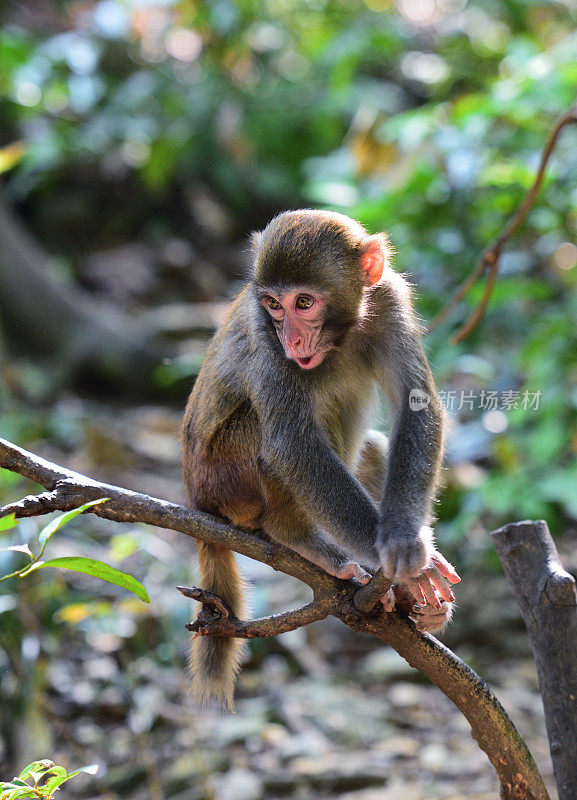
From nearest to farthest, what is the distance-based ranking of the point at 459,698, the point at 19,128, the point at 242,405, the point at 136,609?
1. the point at 459,698
2. the point at 242,405
3. the point at 136,609
4. the point at 19,128

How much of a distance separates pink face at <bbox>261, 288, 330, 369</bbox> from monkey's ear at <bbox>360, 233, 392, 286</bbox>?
246mm

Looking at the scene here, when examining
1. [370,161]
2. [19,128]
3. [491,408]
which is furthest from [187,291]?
[491,408]

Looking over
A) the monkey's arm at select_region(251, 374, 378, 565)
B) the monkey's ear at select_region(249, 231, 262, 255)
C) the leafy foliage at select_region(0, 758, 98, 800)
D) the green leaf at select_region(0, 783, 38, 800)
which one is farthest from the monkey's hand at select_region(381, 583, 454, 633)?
the monkey's ear at select_region(249, 231, 262, 255)

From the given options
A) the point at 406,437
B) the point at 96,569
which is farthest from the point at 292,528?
the point at 96,569

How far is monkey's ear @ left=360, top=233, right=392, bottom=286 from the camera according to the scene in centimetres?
321

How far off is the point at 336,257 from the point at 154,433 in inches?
212

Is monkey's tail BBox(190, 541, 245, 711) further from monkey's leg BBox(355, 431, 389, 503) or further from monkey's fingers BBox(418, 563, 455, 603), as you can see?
monkey's fingers BBox(418, 563, 455, 603)

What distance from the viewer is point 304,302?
308 centimetres

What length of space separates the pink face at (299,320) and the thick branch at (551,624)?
37.3 inches

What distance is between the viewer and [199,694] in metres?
3.21

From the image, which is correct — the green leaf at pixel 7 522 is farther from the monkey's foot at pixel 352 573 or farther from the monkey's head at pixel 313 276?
the monkey's head at pixel 313 276

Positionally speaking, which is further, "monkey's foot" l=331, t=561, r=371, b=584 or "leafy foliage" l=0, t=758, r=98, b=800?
"monkey's foot" l=331, t=561, r=371, b=584

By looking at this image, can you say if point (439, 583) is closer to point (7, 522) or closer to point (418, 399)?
point (418, 399)

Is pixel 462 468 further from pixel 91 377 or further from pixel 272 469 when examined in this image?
pixel 91 377
